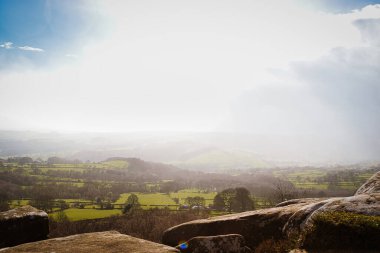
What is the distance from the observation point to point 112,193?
531 ft

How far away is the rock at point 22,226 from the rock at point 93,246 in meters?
6.56

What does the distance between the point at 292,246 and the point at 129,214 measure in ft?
319

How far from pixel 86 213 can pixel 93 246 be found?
108 metres

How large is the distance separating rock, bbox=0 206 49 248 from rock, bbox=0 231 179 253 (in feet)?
21.5

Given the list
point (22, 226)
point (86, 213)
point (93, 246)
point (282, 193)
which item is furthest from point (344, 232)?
point (86, 213)

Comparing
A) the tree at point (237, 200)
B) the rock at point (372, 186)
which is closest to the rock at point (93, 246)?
the rock at point (372, 186)

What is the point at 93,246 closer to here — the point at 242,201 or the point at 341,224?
the point at 341,224

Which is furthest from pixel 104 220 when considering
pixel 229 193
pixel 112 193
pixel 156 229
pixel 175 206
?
pixel 112 193

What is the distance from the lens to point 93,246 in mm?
9773

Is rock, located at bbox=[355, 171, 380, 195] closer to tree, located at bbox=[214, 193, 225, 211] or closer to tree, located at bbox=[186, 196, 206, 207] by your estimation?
tree, located at bbox=[214, 193, 225, 211]

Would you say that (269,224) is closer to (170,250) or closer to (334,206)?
(334,206)

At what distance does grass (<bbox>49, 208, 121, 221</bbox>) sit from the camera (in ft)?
327

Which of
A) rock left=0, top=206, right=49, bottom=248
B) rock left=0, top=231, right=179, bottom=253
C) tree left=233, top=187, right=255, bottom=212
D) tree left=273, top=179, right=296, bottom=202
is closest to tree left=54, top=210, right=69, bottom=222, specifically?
tree left=233, top=187, right=255, bottom=212

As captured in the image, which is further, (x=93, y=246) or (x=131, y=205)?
(x=131, y=205)
